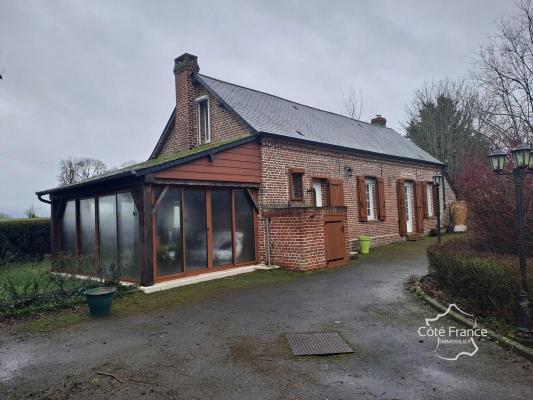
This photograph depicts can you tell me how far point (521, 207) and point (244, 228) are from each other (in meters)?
7.13

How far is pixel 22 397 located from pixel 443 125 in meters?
33.3

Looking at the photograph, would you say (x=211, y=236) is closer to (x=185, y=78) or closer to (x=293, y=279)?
(x=293, y=279)

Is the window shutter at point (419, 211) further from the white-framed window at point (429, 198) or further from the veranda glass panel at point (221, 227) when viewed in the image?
the veranda glass panel at point (221, 227)

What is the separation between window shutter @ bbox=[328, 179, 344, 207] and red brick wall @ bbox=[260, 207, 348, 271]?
2.38m

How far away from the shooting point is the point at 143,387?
3580 millimetres

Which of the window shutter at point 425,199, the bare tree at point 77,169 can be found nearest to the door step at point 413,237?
the window shutter at point 425,199

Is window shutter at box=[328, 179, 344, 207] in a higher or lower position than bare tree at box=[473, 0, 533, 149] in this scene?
lower

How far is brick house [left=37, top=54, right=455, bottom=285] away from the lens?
8.78 meters

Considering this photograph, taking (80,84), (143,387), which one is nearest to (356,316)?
(143,387)

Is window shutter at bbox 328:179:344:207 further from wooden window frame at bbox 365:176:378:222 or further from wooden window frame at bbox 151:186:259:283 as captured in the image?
wooden window frame at bbox 151:186:259:283

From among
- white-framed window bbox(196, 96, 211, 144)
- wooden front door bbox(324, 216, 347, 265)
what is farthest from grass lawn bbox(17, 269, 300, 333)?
white-framed window bbox(196, 96, 211, 144)

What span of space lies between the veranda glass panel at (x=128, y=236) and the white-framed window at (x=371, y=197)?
10219 millimetres

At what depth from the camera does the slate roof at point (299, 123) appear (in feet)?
40.7

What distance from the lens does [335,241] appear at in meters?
10.8
